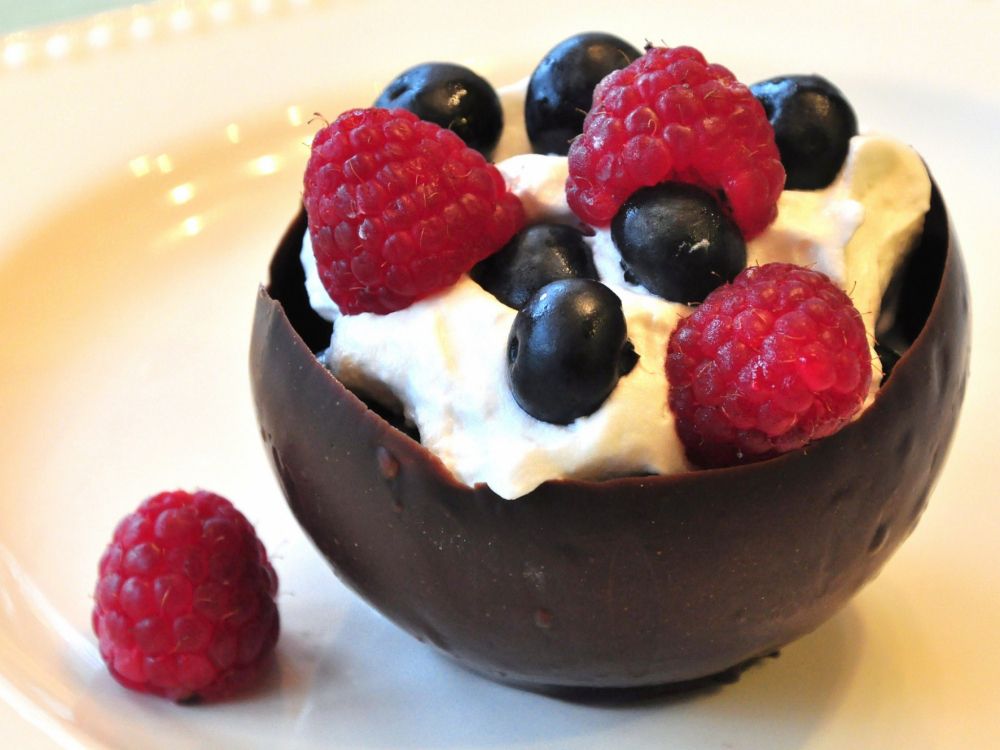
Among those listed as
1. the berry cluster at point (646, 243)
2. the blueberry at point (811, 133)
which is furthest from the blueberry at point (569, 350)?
the blueberry at point (811, 133)

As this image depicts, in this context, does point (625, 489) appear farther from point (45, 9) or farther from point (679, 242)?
point (45, 9)

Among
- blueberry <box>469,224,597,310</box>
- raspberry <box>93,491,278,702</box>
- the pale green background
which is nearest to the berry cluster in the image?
blueberry <box>469,224,597,310</box>

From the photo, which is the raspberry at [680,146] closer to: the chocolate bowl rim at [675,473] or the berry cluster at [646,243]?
the berry cluster at [646,243]

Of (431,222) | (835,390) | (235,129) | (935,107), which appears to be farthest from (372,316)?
(935,107)

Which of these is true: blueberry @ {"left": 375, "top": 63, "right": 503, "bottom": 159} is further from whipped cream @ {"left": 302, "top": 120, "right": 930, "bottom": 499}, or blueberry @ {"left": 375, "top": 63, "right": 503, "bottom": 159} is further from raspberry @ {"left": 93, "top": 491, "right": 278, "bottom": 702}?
raspberry @ {"left": 93, "top": 491, "right": 278, "bottom": 702}

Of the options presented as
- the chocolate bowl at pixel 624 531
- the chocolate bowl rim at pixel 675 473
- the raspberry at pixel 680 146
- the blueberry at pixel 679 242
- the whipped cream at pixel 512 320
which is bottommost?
the chocolate bowl at pixel 624 531

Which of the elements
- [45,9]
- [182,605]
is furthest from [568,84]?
[45,9]
